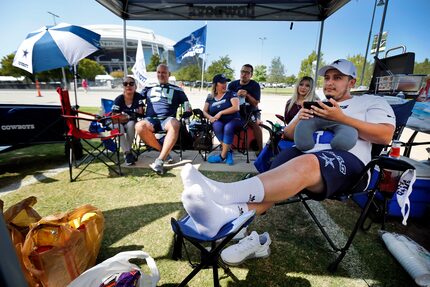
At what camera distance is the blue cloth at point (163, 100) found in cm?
381

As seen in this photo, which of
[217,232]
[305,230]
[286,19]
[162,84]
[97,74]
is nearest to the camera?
[217,232]

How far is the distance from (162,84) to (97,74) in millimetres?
50654

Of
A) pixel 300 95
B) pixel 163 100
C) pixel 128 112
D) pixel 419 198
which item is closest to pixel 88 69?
pixel 128 112

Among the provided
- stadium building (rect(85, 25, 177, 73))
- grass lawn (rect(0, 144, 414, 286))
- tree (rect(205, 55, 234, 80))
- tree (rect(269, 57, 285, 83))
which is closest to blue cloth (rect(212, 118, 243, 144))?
grass lawn (rect(0, 144, 414, 286))

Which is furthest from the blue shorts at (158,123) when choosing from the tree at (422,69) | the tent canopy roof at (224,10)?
the tree at (422,69)

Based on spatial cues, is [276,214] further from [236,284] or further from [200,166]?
[200,166]

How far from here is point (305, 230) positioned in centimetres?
201

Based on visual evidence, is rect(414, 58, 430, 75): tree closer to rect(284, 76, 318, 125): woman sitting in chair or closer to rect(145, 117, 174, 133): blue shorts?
rect(284, 76, 318, 125): woman sitting in chair

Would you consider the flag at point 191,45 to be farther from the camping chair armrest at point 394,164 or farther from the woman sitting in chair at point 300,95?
the camping chair armrest at point 394,164

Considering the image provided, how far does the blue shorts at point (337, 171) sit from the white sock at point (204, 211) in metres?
0.66

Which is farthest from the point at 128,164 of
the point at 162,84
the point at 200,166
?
the point at 162,84

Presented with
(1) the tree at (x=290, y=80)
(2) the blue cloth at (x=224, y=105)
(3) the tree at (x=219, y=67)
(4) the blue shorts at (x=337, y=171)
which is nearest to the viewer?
(4) the blue shorts at (x=337, y=171)

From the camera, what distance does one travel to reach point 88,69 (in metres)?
42.9

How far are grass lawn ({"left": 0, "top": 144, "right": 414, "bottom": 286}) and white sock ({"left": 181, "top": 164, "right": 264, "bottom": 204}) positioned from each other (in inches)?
23.4
